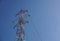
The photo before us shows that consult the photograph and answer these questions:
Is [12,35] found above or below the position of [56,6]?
below

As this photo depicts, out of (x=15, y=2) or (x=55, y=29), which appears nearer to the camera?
(x=55, y=29)

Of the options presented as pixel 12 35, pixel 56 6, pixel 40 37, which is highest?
pixel 56 6

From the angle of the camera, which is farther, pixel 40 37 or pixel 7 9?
pixel 7 9

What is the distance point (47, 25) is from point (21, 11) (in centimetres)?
36

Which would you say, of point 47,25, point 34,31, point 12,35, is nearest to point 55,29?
point 47,25

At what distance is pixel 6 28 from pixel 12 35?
0.12m

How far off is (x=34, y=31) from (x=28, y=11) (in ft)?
0.82

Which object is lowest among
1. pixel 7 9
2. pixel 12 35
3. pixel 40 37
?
pixel 40 37

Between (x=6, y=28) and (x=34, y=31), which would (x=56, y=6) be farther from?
(x=6, y=28)

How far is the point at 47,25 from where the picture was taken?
136cm

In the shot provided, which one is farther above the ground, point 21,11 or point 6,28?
point 21,11

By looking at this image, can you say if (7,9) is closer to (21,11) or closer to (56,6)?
(21,11)

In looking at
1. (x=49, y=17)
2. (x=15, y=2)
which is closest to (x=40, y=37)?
(x=49, y=17)

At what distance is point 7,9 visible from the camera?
1470 millimetres
